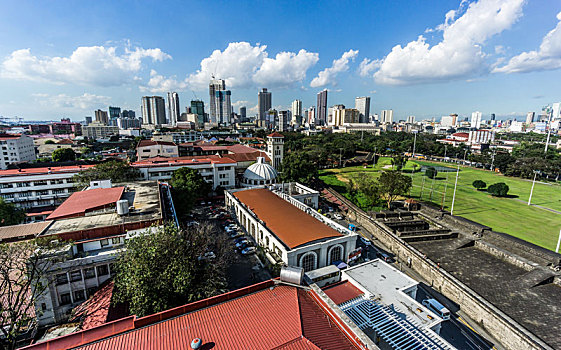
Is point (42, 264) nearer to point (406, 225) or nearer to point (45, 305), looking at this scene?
point (45, 305)

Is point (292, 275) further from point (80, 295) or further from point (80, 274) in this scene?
point (80, 295)

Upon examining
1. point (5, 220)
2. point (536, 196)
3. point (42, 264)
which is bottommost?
point (536, 196)

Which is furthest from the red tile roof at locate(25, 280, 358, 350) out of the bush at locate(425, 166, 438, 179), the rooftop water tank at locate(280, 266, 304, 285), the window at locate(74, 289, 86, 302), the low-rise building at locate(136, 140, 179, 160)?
the bush at locate(425, 166, 438, 179)

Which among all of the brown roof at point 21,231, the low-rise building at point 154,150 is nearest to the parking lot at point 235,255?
the brown roof at point 21,231

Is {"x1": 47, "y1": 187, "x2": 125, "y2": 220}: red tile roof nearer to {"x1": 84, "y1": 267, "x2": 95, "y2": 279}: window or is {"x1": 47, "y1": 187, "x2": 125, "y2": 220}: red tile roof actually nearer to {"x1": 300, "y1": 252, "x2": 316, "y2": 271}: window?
{"x1": 84, "y1": 267, "x2": 95, "y2": 279}: window

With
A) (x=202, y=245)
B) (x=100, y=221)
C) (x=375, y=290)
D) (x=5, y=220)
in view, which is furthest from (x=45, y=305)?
(x=375, y=290)

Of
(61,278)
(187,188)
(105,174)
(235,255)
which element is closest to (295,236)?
(235,255)

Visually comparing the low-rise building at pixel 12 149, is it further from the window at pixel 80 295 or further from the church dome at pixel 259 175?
the window at pixel 80 295
